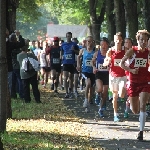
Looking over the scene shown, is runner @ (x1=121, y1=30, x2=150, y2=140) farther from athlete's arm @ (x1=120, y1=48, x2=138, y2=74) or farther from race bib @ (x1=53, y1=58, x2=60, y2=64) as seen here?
race bib @ (x1=53, y1=58, x2=60, y2=64)

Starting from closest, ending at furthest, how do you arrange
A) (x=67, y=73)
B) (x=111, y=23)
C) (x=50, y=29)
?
(x=67, y=73) → (x=111, y=23) → (x=50, y=29)

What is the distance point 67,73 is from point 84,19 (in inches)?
1150

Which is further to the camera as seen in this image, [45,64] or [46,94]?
[45,64]

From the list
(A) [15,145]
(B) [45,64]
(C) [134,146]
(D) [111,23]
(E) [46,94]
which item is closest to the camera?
(A) [15,145]

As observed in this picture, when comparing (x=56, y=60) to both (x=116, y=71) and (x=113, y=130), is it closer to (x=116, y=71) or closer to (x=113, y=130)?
(x=116, y=71)

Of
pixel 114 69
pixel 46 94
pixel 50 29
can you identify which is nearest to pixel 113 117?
pixel 114 69

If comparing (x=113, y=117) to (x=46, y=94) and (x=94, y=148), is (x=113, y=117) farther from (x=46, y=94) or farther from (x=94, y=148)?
(x=46, y=94)

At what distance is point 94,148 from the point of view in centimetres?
1020

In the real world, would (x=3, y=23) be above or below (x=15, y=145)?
above

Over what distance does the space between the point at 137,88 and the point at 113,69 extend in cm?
311

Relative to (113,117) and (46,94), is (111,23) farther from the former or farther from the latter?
(113,117)

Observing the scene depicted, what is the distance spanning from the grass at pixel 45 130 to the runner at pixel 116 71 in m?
1.10

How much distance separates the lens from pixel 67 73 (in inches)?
863

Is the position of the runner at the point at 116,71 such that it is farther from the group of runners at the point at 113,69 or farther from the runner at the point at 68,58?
the runner at the point at 68,58
